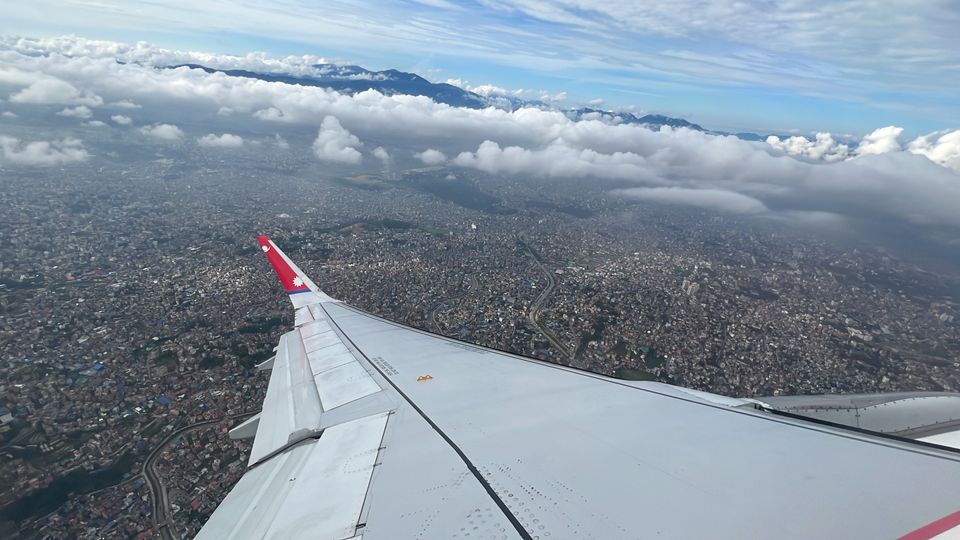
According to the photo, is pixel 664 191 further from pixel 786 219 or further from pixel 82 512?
pixel 82 512

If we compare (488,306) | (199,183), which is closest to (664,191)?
(488,306)

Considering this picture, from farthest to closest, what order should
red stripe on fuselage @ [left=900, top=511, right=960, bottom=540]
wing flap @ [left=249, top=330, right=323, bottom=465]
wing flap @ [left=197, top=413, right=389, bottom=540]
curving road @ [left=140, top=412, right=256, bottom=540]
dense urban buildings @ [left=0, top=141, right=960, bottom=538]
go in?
dense urban buildings @ [left=0, top=141, right=960, bottom=538] < curving road @ [left=140, top=412, right=256, bottom=540] < wing flap @ [left=249, top=330, right=323, bottom=465] < wing flap @ [left=197, top=413, right=389, bottom=540] < red stripe on fuselage @ [left=900, top=511, right=960, bottom=540]

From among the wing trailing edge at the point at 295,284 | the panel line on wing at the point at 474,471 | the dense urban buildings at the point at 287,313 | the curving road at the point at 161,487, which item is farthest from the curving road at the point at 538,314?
the panel line on wing at the point at 474,471

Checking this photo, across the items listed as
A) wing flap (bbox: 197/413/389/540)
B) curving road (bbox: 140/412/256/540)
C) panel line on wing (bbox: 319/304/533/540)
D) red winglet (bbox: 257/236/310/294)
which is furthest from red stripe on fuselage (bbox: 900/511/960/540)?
curving road (bbox: 140/412/256/540)

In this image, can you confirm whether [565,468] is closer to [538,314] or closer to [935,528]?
[935,528]

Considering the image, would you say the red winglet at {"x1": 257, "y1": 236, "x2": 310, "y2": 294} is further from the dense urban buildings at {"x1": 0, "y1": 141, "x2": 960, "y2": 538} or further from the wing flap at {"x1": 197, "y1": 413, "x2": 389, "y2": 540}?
the dense urban buildings at {"x1": 0, "y1": 141, "x2": 960, "y2": 538}
